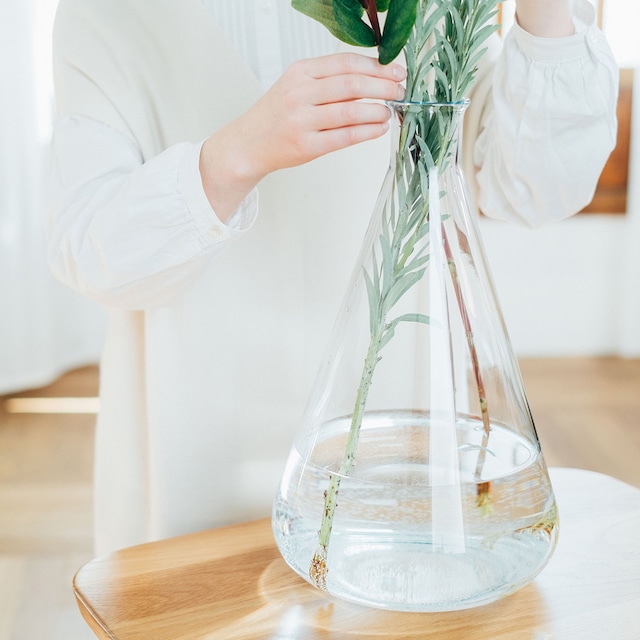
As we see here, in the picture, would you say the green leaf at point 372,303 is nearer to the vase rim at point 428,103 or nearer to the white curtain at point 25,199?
the vase rim at point 428,103

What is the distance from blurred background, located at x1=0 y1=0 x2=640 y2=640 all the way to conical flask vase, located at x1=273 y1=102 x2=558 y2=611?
1231 millimetres

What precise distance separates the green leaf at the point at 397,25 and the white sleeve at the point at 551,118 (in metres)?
0.27

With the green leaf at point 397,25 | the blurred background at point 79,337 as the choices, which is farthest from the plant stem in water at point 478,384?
the blurred background at point 79,337

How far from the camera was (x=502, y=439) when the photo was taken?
19.9 inches

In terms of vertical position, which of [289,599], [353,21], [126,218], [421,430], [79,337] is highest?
Answer: [353,21]

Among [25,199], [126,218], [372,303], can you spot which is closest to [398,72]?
[372,303]

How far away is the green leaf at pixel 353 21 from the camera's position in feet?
1.48

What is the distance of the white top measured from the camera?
69 cm

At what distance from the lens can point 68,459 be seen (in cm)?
232

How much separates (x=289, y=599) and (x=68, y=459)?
6.28 ft

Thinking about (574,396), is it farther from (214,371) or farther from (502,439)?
(502,439)

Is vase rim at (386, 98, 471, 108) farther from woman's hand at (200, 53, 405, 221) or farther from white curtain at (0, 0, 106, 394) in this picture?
white curtain at (0, 0, 106, 394)

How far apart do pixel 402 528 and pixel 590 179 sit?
0.40 metres

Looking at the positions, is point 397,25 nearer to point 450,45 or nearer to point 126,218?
point 450,45
